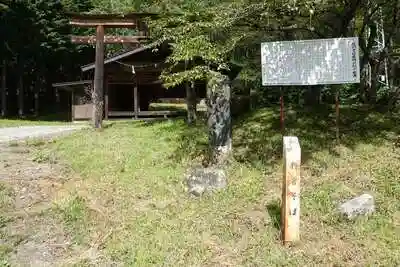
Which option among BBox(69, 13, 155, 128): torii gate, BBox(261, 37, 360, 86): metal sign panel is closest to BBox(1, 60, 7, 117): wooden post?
BBox(69, 13, 155, 128): torii gate

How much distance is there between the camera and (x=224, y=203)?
→ 6.96 m

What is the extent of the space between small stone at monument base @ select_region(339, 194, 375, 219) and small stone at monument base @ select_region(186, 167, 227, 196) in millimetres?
1930

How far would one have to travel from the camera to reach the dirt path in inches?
239

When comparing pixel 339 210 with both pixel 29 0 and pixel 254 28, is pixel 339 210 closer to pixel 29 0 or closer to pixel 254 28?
pixel 254 28

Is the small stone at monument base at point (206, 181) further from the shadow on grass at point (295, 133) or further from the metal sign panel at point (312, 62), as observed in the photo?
the metal sign panel at point (312, 62)

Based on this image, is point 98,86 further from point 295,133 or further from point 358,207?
point 358,207

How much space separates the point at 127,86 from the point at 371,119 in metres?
18.6

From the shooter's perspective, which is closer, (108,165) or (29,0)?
(108,165)

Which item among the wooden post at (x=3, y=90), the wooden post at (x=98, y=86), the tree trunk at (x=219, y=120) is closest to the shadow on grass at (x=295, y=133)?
the tree trunk at (x=219, y=120)

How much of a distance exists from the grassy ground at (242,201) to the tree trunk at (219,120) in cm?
34

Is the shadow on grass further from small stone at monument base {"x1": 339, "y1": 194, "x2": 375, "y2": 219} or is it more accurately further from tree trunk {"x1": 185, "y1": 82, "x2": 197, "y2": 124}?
small stone at monument base {"x1": 339, "y1": 194, "x2": 375, "y2": 219}

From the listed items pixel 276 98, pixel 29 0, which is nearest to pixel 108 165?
pixel 276 98

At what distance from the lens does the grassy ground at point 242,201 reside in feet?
18.8

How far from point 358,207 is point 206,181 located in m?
2.32
